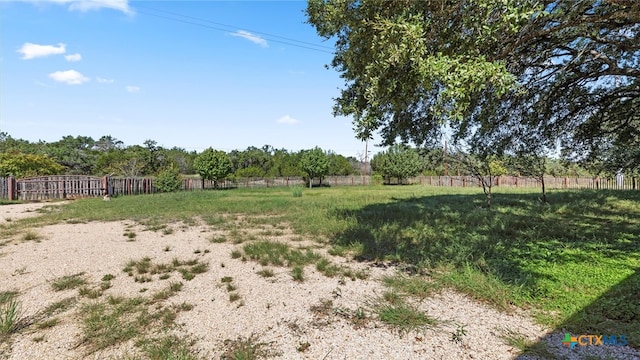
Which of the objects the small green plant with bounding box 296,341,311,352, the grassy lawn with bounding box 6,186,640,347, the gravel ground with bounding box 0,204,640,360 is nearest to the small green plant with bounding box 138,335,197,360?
the gravel ground with bounding box 0,204,640,360

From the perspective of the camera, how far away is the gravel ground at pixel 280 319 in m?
2.56

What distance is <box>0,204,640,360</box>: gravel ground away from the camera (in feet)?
8.40

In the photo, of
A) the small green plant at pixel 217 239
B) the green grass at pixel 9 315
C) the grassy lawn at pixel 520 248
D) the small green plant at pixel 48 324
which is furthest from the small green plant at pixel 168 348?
the small green plant at pixel 217 239

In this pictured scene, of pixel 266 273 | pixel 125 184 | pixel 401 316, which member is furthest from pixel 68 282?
pixel 125 184

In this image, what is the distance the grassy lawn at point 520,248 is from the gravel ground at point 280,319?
440 millimetres

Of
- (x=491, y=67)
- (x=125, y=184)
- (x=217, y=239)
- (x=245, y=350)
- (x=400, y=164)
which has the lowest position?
(x=245, y=350)

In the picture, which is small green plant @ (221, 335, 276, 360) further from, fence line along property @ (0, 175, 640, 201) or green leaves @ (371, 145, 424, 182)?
green leaves @ (371, 145, 424, 182)

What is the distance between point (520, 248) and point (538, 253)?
0.36 meters

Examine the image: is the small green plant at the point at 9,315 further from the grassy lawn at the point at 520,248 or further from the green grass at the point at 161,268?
the grassy lawn at the point at 520,248

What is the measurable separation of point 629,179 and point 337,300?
28213 millimetres

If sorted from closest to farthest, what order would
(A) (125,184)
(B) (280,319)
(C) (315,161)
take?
(B) (280,319), (A) (125,184), (C) (315,161)

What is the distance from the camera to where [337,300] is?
361 centimetres

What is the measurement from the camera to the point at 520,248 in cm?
545

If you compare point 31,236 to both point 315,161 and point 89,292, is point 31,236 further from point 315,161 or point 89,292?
point 315,161
